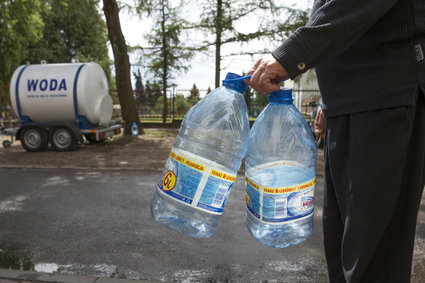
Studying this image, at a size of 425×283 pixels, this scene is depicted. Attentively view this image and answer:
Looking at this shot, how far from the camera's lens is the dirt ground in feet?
24.5

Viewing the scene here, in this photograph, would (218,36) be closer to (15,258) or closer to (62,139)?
(62,139)

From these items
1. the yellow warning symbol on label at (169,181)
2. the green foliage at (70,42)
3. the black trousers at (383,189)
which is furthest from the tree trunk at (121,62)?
the green foliage at (70,42)

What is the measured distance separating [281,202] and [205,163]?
402 millimetres

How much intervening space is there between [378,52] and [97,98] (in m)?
9.75

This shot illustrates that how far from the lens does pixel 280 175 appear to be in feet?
5.94

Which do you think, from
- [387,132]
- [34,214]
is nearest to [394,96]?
[387,132]

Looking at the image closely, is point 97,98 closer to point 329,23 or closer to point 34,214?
point 34,214

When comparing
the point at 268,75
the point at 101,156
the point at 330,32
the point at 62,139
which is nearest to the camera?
the point at 330,32

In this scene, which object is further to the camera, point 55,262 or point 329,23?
point 55,262

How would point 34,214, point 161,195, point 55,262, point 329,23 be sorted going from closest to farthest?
point 329,23
point 161,195
point 55,262
point 34,214

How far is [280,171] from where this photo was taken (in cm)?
182

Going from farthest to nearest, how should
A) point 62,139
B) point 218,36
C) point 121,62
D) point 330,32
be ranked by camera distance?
1. point 218,36
2. point 121,62
3. point 62,139
4. point 330,32

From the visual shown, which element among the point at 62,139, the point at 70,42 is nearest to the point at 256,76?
the point at 62,139

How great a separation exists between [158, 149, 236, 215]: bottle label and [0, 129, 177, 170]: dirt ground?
5.43 metres
